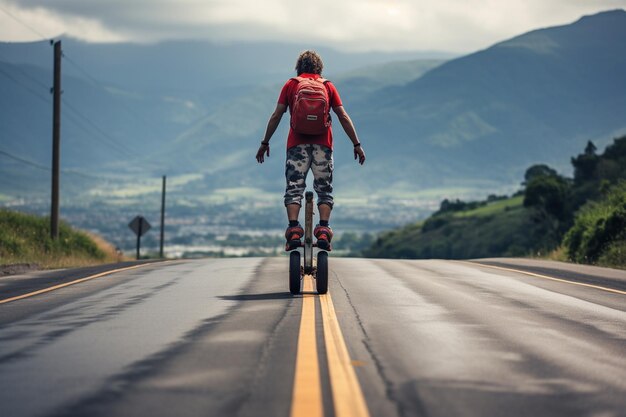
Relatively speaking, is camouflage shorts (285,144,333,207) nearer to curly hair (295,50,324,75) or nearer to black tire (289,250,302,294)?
black tire (289,250,302,294)

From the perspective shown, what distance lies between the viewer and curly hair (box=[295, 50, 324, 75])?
1302 centimetres

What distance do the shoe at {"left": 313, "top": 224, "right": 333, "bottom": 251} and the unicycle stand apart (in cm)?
9

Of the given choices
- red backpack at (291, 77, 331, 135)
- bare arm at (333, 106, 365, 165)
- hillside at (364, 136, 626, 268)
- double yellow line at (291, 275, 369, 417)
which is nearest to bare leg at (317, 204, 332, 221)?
bare arm at (333, 106, 365, 165)

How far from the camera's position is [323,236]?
12648 millimetres

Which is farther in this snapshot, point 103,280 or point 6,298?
point 103,280

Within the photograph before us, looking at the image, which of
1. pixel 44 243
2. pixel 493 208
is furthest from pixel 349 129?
pixel 493 208

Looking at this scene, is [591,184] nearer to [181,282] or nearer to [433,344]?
[181,282]

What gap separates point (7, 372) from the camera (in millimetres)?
7461

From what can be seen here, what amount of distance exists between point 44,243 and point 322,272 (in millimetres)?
23038

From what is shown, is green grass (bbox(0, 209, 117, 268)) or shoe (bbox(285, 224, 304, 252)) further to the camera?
green grass (bbox(0, 209, 117, 268))

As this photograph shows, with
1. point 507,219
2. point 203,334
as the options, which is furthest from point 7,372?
point 507,219

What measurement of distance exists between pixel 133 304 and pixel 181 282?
3.67m

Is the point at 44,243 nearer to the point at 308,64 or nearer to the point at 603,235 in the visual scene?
the point at 603,235

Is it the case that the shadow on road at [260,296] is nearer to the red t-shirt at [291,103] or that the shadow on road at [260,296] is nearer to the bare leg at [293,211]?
the bare leg at [293,211]
